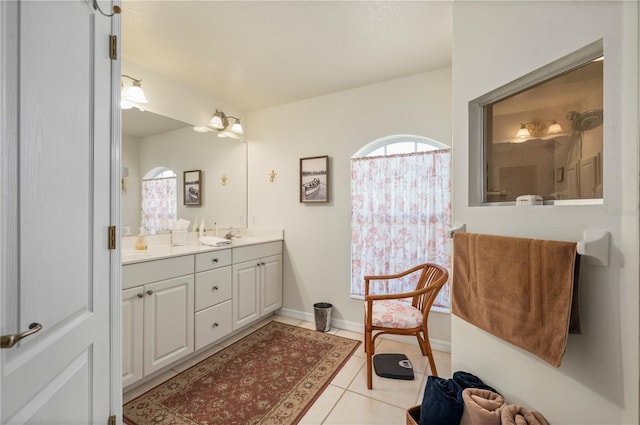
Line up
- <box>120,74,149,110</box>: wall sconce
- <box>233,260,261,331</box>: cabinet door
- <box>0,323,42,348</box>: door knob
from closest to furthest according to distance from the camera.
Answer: <box>0,323,42,348</box>: door knob → <box>120,74,149,110</box>: wall sconce → <box>233,260,261,331</box>: cabinet door

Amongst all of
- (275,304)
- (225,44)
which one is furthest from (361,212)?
(225,44)

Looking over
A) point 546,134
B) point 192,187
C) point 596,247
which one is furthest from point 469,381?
point 192,187

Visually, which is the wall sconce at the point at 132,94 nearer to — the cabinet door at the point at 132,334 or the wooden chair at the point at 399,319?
the cabinet door at the point at 132,334

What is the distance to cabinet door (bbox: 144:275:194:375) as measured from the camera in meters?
1.83

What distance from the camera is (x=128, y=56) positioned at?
2160 mm

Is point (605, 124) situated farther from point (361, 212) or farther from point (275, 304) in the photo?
point (275, 304)

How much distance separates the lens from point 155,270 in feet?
6.14

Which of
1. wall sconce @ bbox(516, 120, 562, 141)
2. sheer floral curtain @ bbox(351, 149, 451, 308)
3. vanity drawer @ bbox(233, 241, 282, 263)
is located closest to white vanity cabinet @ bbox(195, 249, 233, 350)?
vanity drawer @ bbox(233, 241, 282, 263)

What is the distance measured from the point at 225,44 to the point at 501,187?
208 centimetres

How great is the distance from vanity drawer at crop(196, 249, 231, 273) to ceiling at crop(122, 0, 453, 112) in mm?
1595

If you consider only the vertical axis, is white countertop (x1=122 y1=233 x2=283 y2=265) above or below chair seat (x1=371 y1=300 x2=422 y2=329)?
above

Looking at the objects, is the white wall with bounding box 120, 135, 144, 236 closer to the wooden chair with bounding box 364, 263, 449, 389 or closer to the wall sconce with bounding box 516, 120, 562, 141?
the wooden chair with bounding box 364, 263, 449, 389

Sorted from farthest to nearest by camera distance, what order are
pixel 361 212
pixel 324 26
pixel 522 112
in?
pixel 361 212, pixel 324 26, pixel 522 112

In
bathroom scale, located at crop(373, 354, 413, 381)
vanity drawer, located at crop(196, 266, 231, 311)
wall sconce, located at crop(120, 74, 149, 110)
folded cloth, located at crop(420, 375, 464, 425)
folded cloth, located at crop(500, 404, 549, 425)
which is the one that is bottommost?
bathroom scale, located at crop(373, 354, 413, 381)
